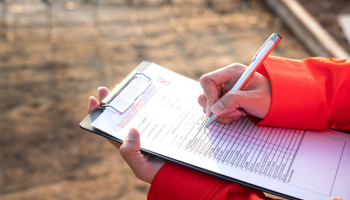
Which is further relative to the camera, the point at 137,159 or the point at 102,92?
the point at 102,92

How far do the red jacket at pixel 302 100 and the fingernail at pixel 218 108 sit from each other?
0.13 m

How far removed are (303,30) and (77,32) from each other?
221 centimetres

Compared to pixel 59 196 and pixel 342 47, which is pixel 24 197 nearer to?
pixel 59 196

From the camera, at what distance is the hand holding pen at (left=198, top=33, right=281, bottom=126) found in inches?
30.7

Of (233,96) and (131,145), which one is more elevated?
(233,96)

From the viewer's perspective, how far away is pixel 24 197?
1.51m

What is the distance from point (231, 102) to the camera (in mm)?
775

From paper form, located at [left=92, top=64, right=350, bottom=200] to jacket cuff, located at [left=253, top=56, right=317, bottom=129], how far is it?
43 mm

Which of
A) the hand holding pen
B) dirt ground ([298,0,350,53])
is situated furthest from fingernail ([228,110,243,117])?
dirt ground ([298,0,350,53])

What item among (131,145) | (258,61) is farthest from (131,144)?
(258,61)

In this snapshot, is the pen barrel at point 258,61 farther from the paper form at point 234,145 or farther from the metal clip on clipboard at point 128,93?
the metal clip on clipboard at point 128,93

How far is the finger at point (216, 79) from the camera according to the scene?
32.3 inches

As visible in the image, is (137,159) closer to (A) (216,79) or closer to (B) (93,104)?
(B) (93,104)

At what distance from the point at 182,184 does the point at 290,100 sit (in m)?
0.39
